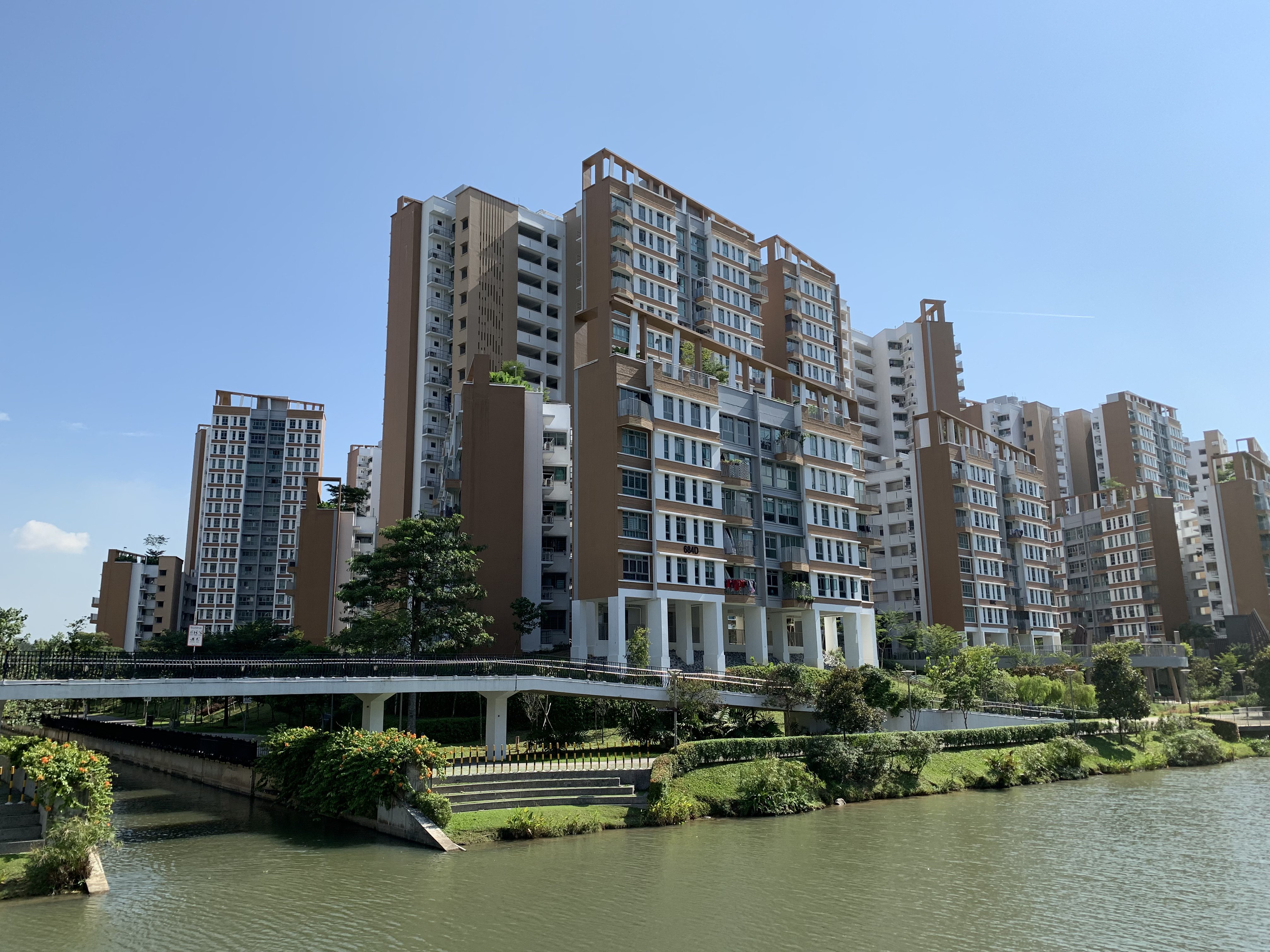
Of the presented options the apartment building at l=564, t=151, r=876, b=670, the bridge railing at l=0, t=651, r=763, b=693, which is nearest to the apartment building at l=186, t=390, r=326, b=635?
the apartment building at l=564, t=151, r=876, b=670

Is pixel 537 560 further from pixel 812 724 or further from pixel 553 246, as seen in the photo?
pixel 553 246

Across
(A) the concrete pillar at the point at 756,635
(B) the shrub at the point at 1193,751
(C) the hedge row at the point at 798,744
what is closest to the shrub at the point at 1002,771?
(C) the hedge row at the point at 798,744

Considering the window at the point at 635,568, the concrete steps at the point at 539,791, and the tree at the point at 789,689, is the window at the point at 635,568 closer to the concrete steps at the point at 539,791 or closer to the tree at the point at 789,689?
the tree at the point at 789,689

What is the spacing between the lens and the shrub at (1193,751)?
54.8 m

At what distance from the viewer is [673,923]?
20.2 metres

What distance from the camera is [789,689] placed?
4731cm

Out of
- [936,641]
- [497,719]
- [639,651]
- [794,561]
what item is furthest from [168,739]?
[936,641]

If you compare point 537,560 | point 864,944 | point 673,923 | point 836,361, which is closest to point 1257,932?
point 864,944

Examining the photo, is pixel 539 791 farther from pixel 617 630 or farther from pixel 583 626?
pixel 583 626

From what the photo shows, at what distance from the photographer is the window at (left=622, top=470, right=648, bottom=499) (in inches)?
Result: 2295

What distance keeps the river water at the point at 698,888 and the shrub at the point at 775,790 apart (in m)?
0.99

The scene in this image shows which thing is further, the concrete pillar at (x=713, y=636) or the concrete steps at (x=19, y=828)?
the concrete pillar at (x=713, y=636)

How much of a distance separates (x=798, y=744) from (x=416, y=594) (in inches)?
801

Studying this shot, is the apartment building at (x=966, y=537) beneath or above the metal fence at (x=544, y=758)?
above
